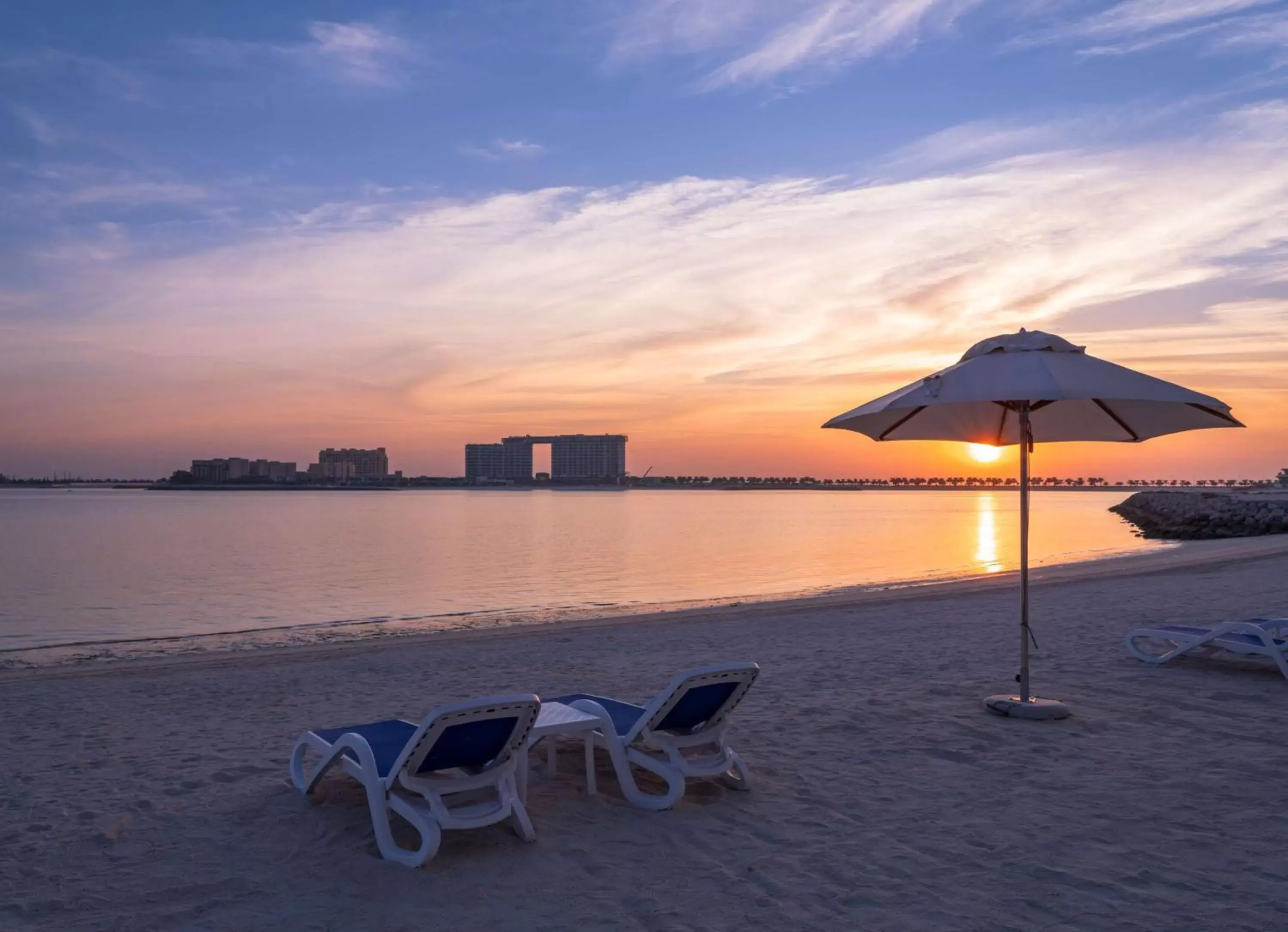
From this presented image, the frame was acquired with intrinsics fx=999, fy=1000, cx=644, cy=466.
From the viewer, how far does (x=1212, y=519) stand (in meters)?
42.7

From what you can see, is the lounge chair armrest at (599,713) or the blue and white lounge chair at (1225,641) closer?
the lounge chair armrest at (599,713)

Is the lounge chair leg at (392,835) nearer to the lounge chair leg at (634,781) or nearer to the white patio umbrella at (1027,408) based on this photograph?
the lounge chair leg at (634,781)

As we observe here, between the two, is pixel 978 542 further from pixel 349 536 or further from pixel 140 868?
pixel 140 868

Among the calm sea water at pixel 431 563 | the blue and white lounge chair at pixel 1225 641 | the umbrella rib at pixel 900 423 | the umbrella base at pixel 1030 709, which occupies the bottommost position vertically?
the calm sea water at pixel 431 563

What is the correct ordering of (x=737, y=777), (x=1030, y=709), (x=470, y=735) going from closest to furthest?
(x=470, y=735)
(x=737, y=777)
(x=1030, y=709)

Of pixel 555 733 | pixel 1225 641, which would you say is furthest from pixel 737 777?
pixel 1225 641

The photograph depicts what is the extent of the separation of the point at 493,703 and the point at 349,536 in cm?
4554

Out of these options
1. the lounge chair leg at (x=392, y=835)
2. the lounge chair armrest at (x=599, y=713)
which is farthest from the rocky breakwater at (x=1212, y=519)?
the lounge chair leg at (x=392, y=835)

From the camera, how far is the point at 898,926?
3.62 metres

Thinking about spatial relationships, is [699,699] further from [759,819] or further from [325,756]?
[325,756]

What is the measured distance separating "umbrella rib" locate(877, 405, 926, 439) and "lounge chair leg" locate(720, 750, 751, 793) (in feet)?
9.47

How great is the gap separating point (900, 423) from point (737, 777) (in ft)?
9.89

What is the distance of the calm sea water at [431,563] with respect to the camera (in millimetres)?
19531

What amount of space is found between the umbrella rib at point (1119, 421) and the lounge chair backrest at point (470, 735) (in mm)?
4746
